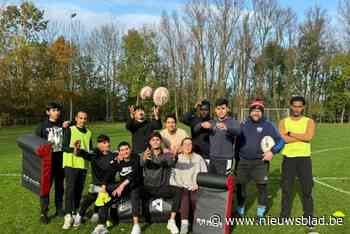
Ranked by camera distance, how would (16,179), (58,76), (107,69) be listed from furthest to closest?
1. (107,69)
2. (58,76)
3. (16,179)

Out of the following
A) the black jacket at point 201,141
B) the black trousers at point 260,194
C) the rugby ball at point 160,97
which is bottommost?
the black trousers at point 260,194

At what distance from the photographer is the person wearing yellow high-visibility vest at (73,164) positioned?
5.68m

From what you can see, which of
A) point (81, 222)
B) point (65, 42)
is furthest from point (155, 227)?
point (65, 42)

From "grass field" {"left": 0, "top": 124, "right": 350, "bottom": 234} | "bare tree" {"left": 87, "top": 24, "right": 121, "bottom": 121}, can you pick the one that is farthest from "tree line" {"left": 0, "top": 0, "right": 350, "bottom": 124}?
"grass field" {"left": 0, "top": 124, "right": 350, "bottom": 234}

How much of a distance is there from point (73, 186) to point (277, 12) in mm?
54433

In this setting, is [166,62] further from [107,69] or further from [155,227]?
[155,227]

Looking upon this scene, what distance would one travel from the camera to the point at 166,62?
55.4 m

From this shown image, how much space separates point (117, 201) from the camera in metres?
5.76

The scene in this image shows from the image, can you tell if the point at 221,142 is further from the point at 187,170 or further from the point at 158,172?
the point at 158,172

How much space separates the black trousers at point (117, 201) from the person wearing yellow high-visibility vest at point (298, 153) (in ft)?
7.31

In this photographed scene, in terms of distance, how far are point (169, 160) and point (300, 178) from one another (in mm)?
1972

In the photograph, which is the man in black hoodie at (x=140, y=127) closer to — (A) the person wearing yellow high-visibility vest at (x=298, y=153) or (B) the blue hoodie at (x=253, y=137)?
(B) the blue hoodie at (x=253, y=137)

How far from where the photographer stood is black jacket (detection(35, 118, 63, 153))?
6035mm

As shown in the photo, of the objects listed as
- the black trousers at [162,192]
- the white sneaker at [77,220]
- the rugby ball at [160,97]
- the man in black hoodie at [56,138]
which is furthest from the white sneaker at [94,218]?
the rugby ball at [160,97]
